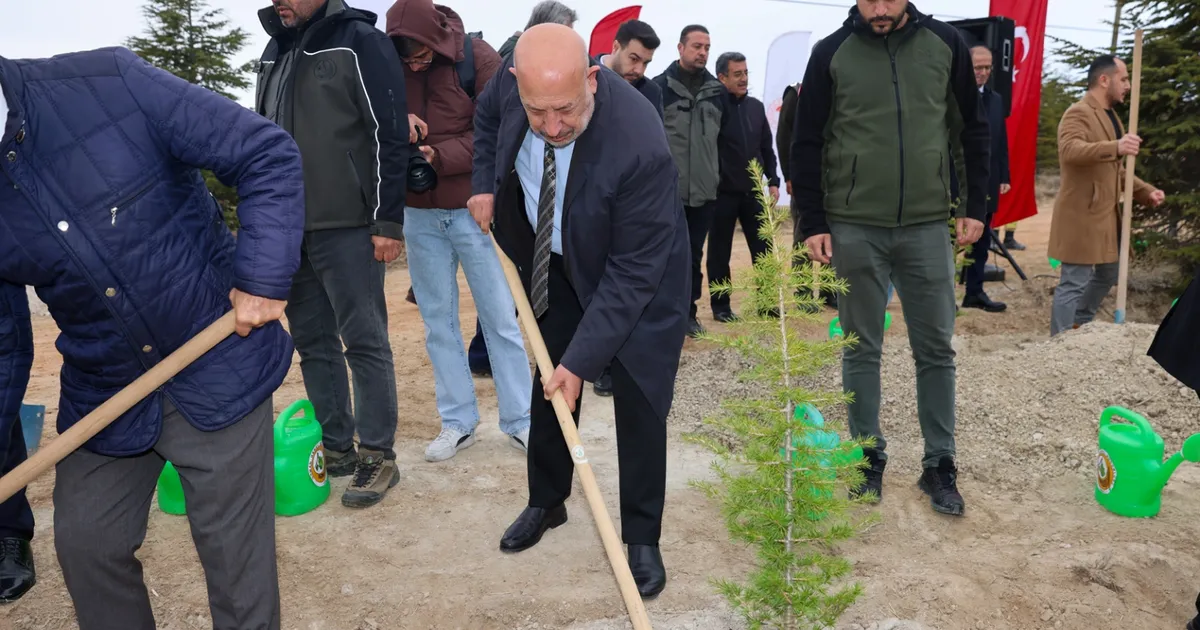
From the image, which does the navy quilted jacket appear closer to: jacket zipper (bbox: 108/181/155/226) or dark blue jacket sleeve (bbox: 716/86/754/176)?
jacket zipper (bbox: 108/181/155/226)

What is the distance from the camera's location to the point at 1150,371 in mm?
5105

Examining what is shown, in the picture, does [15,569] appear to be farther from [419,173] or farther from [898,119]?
[898,119]

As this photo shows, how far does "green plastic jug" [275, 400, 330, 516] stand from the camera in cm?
359

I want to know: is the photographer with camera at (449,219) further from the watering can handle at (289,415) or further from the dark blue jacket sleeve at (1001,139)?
the dark blue jacket sleeve at (1001,139)

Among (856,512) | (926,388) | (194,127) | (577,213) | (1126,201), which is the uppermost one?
(194,127)

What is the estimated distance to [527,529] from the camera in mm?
3410

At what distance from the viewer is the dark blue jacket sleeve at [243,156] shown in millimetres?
1922

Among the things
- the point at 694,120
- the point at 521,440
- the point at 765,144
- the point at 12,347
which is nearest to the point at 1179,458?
the point at 521,440

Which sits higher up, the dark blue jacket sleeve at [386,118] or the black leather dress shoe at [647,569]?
the dark blue jacket sleeve at [386,118]

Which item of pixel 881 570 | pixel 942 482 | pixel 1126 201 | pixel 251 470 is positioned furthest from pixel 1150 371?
pixel 251 470

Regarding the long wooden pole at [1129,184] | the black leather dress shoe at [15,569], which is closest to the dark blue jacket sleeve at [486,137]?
the black leather dress shoe at [15,569]

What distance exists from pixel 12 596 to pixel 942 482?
12.0 feet

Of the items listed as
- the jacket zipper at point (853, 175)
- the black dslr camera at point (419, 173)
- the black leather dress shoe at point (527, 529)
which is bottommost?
the black leather dress shoe at point (527, 529)

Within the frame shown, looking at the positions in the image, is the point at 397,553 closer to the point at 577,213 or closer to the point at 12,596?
the point at 12,596
